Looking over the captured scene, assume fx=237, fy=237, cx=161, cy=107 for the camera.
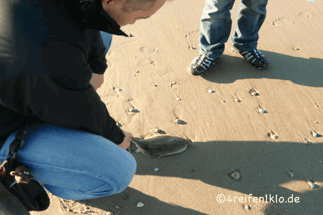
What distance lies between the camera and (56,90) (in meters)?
1.06

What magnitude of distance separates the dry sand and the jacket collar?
1073mm

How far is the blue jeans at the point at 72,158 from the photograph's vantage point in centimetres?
118

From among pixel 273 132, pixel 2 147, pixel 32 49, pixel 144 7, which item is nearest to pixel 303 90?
pixel 273 132

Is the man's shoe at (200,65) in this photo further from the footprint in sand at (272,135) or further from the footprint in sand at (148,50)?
the footprint in sand at (272,135)

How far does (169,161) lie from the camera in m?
1.82

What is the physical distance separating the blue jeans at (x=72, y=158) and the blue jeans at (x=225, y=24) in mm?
1528

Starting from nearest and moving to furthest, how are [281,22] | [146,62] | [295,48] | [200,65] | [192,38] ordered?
[200,65], [146,62], [295,48], [192,38], [281,22]

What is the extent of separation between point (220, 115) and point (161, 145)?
2.09ft

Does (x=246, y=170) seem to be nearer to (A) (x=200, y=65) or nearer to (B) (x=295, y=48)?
(A) (x=200, y=65)

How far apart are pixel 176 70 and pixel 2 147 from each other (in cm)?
177

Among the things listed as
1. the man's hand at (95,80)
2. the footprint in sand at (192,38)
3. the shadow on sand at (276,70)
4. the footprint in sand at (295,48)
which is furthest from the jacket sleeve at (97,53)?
the footprint in sand at (295,48)

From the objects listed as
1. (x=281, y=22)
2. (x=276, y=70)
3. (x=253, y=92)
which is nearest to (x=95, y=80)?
(x=253, y=92)

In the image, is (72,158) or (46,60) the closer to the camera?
(46,60)

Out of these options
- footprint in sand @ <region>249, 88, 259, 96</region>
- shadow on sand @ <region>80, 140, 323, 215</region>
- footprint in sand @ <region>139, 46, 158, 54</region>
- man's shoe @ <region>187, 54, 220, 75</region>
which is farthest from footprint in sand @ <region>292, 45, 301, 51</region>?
footprint in sand @ <region>139, 46, 158, 54</region>
